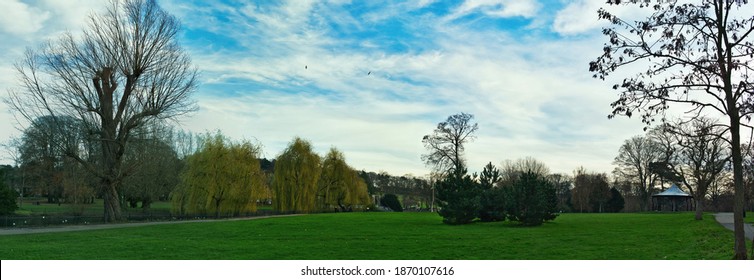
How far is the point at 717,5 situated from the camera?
10875 millimetres

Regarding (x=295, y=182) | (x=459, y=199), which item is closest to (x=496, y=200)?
(x=459, y=199)

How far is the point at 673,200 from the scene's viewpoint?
65312 millimetres

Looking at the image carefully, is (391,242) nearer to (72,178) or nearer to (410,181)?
(72,178)

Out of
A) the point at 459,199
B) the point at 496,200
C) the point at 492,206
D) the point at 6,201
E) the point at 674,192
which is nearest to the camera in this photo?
the point at 6,201

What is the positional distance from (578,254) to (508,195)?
59.5 feet

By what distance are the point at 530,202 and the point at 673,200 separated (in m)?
42.7

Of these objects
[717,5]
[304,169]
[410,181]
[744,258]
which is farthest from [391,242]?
[410,181]

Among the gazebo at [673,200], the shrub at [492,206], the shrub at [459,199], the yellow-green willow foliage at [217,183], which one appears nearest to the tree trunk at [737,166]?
the shrub at [459,199]

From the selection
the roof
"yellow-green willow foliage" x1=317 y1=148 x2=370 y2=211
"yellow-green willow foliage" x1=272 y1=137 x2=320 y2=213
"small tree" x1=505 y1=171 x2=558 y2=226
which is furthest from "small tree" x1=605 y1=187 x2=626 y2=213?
"small tree" x1=505 y1=171 x2=558 y2=226

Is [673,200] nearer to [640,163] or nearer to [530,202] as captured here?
[640,163]

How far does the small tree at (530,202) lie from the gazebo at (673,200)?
3727cm

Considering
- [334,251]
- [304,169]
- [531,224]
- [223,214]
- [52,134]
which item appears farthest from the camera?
[304,169]

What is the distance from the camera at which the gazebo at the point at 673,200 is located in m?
63.0

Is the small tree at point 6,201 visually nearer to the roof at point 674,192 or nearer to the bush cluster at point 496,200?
the bush cluster at point 496,200
